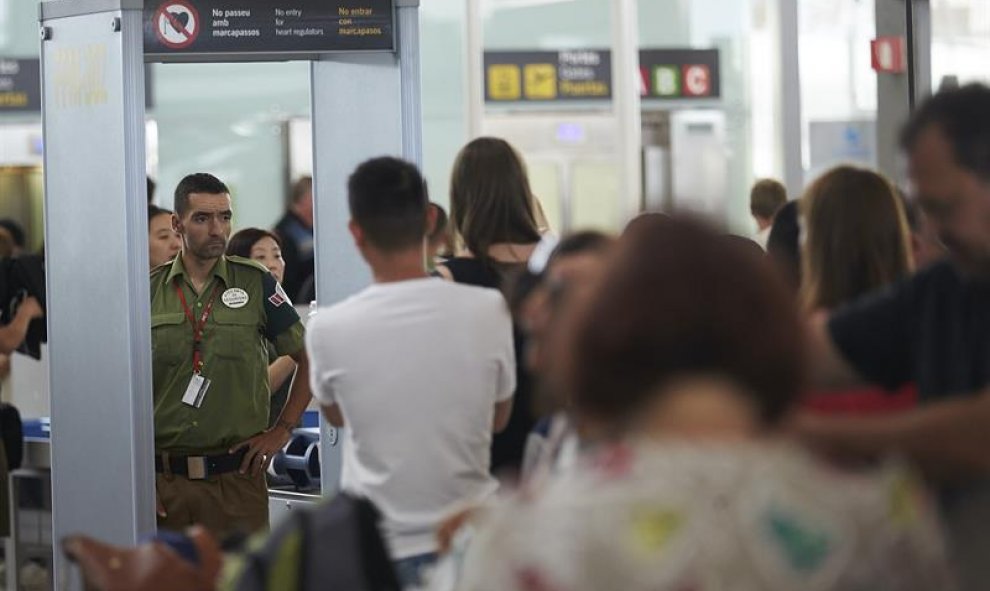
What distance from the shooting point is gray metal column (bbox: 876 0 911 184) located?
827cm

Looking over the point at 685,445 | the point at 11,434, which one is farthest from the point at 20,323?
the point at 685,445

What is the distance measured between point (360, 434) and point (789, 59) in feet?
20.5

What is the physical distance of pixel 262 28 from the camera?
5328 mm

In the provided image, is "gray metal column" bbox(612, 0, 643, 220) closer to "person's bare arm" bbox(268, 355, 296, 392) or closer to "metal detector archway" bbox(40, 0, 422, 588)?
"person's bare arm" bbox(268, 355, 296, 392)

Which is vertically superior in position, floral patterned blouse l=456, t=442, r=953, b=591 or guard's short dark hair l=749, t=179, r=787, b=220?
guard's short dark hair l=749, t=179, r=787, b=220

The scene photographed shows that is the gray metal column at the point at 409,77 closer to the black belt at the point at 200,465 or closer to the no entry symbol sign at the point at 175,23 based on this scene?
the no entry symbol sign at the point at 175,23

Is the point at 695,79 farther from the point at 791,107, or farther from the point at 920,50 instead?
the point at 920,50

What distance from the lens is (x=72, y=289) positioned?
17.5 ft

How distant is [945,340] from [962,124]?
0.30 metres

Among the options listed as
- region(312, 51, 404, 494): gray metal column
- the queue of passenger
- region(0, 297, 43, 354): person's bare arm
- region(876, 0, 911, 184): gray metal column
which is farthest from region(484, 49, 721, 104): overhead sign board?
the queue of passenger

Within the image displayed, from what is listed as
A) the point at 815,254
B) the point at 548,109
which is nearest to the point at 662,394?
the point at 815,254

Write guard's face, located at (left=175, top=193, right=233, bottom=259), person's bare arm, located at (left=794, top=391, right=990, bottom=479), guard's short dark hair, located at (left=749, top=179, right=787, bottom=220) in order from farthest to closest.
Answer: guard's short dark hair, located at (left=749, top=179, right=787, bottom=220), guard's face, located at (left=175, top=193, right=233, bottom=259), person's bare arm, located at (left=794, top=391, right=990, bottom=479)

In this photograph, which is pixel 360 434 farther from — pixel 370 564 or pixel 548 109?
pixel 548 109

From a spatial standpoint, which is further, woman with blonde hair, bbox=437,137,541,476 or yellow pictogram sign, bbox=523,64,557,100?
yellow pictogram sign, bbox=523,64,557,100
